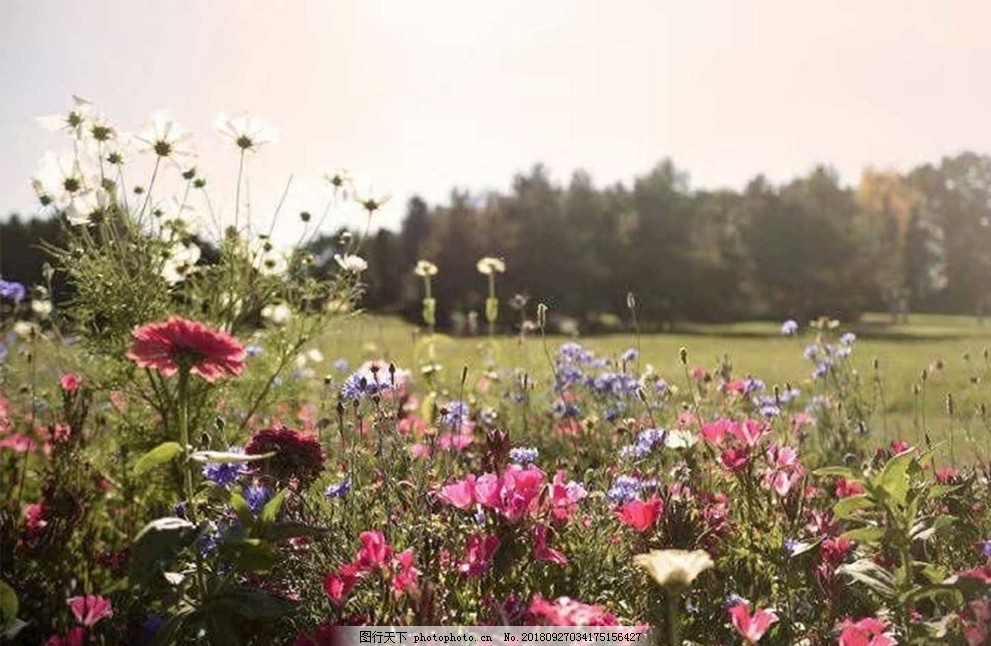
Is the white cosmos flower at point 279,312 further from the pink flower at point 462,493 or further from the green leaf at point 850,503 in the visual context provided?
the green leaf at point 850,503

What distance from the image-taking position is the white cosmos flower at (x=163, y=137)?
10.8 feet

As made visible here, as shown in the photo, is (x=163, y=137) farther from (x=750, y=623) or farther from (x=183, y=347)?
(x=750, y=623)

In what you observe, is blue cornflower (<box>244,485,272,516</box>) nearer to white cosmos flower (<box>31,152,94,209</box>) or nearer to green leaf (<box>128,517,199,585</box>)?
green leaf (<box>128,517,199,585</box>)

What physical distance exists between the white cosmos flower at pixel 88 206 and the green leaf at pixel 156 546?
69.7 inches

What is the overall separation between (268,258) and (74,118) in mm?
794

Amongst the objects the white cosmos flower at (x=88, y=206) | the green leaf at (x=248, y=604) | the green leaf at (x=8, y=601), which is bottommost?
the green leaf at (x=8, y=601)

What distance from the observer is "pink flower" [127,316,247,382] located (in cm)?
184

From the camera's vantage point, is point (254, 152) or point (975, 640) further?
point (254, 152)

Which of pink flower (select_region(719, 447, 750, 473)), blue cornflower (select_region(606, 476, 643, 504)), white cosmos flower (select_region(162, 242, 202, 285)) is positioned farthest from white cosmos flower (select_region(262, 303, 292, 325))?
pink flower (select_region(719, 447, 750, 473))

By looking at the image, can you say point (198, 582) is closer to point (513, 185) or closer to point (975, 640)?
point (975, 640)

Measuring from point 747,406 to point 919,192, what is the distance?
2947 cm

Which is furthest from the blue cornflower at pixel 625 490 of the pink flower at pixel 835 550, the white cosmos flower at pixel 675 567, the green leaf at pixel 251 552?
the white cosmos flower at pixel 675 567

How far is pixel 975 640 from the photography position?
1596 millimetres

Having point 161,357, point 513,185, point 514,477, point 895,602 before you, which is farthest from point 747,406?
point 513,185
